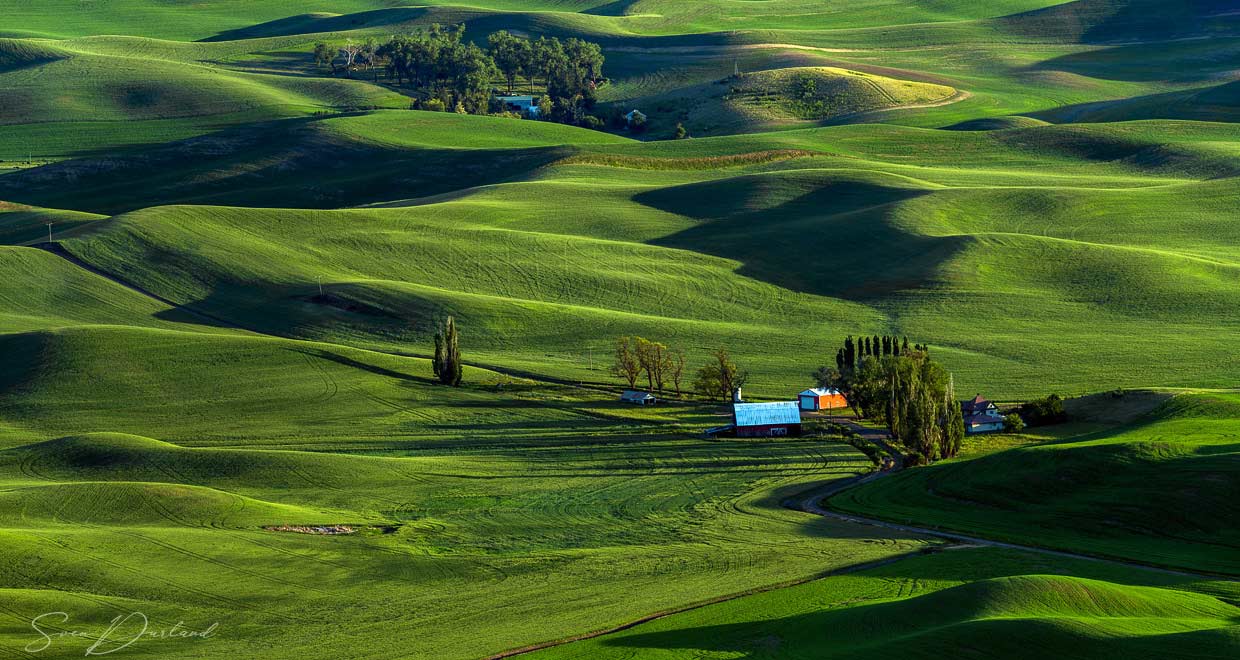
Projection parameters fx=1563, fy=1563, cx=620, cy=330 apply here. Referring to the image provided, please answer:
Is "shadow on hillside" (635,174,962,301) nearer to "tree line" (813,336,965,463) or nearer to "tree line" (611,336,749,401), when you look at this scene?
"tree line" (611,336,749,401)

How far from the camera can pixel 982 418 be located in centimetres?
9038

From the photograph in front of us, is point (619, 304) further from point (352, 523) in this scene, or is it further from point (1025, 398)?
point (352, 523)

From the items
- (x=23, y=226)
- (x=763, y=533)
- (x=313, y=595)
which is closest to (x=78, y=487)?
(x=313, y=595)

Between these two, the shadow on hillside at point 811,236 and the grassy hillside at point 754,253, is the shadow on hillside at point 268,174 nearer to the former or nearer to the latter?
the grassy hillside at point 754,253

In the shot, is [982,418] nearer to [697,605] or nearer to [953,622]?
[697,605]

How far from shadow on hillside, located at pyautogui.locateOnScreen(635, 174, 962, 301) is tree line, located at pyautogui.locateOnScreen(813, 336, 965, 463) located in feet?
102

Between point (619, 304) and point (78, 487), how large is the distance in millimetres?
60787

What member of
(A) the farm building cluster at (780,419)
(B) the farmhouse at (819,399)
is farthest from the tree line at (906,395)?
(A) the farm building cluster at (780,419)

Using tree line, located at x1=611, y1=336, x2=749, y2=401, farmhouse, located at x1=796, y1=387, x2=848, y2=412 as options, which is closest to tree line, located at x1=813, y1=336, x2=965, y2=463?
farmhouse, located at x1=796, y1=387, x2=848, y2=412

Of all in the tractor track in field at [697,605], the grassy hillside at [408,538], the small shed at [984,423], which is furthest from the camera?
the small shed at [984,423]

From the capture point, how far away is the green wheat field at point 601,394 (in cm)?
5197

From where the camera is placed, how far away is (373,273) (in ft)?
438

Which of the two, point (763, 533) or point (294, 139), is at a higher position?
point (294, 139)

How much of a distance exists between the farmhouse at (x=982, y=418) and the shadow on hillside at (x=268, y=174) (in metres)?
94.0
